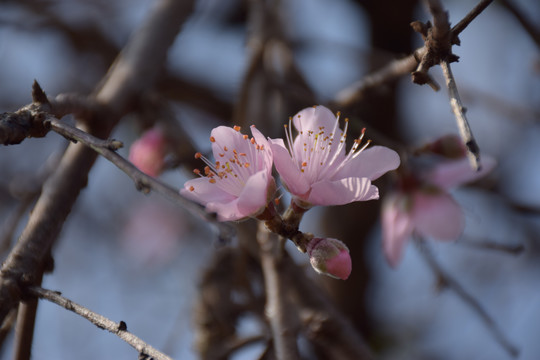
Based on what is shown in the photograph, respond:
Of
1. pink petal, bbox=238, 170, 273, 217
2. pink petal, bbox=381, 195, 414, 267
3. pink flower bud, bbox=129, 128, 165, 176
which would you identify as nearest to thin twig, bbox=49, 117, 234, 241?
pink petal, bbox=238, 170, 273, 217

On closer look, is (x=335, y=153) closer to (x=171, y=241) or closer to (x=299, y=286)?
(x=299, y=286)

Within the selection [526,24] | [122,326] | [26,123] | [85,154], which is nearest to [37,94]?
[26,123]

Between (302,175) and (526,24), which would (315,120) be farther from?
(526,24)

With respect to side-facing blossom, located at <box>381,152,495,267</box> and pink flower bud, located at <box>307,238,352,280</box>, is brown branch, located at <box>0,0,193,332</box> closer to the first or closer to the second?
pink flower bud, located at <box>307,238,352,280</box>

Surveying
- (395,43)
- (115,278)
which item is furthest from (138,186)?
(115,278)

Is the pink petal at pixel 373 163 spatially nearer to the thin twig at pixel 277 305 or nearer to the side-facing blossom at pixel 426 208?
the thin twig at pixel 277 305

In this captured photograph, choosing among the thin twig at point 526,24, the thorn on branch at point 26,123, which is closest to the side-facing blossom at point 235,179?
the thorn on branch at point 26,123

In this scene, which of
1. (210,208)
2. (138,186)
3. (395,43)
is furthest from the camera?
(395,43)
